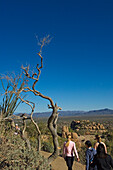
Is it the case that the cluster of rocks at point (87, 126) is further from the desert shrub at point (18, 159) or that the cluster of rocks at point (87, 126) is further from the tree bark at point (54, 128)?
the desert shrub at point (18, 159)

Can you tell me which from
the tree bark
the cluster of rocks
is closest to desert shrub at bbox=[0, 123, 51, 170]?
the tree bark

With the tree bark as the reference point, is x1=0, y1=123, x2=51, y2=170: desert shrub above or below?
below

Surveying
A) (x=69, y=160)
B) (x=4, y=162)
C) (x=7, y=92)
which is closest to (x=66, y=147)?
(x=69, y=160)

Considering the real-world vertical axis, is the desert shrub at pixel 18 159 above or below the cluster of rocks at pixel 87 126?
below

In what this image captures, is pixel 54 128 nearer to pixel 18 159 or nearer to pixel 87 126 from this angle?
pixel 18 159

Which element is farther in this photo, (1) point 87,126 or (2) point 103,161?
(1) point 87,126

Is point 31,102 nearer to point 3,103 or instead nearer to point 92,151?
point 3,103

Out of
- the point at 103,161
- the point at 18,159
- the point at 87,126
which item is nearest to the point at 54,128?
the point at 18,159

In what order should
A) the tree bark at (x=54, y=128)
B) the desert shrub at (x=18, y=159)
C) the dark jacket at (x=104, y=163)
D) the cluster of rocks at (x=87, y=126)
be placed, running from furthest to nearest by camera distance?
1. the cluster of rocks at (x=87, y=126)
2. the tree bark at (x=54, y=128)
3. the desert shrub at (x=18, y=159)
4. the dark jacket at (x=104, y=163)

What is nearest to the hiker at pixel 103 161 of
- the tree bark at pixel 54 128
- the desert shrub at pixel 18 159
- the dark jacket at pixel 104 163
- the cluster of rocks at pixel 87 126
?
the dark jacket at pixel 104 163

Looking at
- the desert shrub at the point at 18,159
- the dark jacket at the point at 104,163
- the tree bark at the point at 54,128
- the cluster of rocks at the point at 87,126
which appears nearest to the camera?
the dark jacket at the point at 104,163

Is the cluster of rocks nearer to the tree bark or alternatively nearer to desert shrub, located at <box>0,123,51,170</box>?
the tree bark

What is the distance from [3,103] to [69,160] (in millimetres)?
3606

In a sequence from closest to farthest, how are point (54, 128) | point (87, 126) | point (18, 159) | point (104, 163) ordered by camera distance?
point (104, 163) < point (18, 159) < point (54, 128) < point (87, 126)
